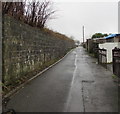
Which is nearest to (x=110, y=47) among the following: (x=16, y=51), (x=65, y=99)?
(x=16, y=51)

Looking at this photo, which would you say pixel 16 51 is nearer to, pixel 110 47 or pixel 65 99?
pixel 65 99

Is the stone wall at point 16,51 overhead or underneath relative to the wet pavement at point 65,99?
overhead

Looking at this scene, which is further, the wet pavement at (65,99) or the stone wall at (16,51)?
the stone wall at (16,51)

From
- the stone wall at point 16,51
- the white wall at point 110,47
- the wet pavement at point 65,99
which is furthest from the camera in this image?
the white wall at point 110,47

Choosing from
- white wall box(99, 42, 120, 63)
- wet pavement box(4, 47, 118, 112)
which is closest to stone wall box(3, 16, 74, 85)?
wet pavement box(4, 47, 118, 112)

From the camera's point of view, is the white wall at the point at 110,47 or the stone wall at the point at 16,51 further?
the white wall at the point at 110,47

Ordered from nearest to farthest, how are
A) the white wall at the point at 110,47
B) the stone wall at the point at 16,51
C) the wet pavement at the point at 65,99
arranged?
the wet pavement at the point at 65,99 < the stone wall at the point at 16,51 < the white wall at the point at 110,47

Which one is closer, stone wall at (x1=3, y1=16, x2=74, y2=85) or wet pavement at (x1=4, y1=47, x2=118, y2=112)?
wet pavement at (x1=4, y1=47, x2=118, y2=112)

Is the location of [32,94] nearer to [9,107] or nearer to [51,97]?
[51,97]

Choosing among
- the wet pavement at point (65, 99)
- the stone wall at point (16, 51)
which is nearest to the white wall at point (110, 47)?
the stone wall at point (16, 51)

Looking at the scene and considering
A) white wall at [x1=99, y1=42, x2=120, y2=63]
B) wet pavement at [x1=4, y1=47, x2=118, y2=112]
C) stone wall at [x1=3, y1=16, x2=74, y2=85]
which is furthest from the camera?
white wall at [x1=99, y1=42, x2=120, y2=63]

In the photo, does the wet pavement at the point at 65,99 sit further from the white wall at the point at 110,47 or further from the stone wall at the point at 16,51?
the white wall at the point at 110,47

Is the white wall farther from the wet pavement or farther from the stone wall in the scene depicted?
the wet pavement

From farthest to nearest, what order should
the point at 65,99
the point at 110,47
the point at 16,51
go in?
1. the point at 110,47
2. the point at 16,51
3. the point at 65,99
